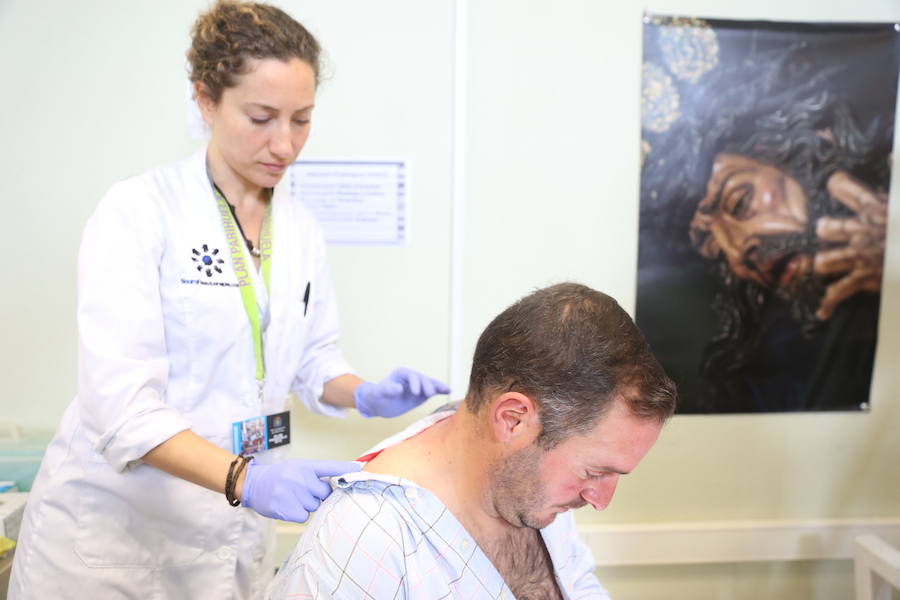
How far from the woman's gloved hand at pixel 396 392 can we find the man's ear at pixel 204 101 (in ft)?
2.04

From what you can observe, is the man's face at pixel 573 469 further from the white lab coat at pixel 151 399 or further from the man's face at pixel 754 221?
the man's face at pixel 754 221

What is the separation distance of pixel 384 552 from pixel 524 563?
0.34 metres

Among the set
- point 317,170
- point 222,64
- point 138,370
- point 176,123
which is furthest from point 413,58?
point 138,370

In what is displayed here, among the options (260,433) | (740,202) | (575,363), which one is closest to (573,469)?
(575,363)

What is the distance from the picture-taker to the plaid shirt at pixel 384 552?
39.0 inches

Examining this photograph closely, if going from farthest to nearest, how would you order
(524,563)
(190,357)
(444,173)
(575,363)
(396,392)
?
1. (444,173)
2. (396,392)
3. (190,357)
4. (524,563)
5. (575,363)

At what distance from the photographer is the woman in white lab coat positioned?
1.20 metres

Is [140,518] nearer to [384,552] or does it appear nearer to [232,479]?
[232,479]

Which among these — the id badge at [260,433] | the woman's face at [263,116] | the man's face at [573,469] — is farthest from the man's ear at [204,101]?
the man's face at [573,469]

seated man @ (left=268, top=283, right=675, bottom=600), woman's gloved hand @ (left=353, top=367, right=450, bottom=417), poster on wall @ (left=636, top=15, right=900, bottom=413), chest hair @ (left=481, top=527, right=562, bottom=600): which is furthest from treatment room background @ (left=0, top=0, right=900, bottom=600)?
seated man @ (left=268, top=283, right=675, bottom=600)

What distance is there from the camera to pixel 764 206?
7.22 feet

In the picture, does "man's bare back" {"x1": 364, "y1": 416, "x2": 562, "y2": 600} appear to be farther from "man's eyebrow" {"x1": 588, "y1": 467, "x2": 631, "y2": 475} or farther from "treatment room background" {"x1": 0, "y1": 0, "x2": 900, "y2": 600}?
"treatment room background" {"x1": 0, "y1": 0, "x2": 900, "y2": 600}

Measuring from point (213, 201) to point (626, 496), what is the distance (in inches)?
61.7

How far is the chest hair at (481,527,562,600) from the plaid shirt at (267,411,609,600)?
8 cm
